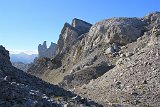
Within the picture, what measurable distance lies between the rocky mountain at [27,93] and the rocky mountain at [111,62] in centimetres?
808

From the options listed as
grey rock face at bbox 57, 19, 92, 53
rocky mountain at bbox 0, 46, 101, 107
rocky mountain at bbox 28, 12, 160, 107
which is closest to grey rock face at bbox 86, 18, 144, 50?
rocky mountain at bbox 28, 12, 160, 107

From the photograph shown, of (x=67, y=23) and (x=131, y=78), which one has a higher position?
(x=67, y=23)

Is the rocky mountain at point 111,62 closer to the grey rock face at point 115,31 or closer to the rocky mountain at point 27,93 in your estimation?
the grey rock face at point 115,31

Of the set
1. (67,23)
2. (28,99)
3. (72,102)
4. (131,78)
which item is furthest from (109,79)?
(67,23)

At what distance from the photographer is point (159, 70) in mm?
46125

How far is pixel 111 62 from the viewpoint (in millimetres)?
63281

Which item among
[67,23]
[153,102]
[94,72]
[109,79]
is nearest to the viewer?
[153,102]

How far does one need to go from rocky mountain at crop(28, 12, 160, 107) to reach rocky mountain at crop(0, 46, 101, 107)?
8.08 meters

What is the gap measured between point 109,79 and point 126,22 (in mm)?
25444

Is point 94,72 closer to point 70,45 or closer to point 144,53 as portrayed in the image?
point 144,53

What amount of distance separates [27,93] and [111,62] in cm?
4294

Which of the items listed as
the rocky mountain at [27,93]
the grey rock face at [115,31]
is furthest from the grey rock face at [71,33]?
the rocky mountain at [27,93]

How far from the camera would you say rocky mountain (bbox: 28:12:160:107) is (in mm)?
43062

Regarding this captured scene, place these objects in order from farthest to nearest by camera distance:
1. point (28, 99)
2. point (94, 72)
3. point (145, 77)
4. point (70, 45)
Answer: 1. point (70, 45)
2. point (94, 72)
3. point (145, 77)
4. point (28, 99)
